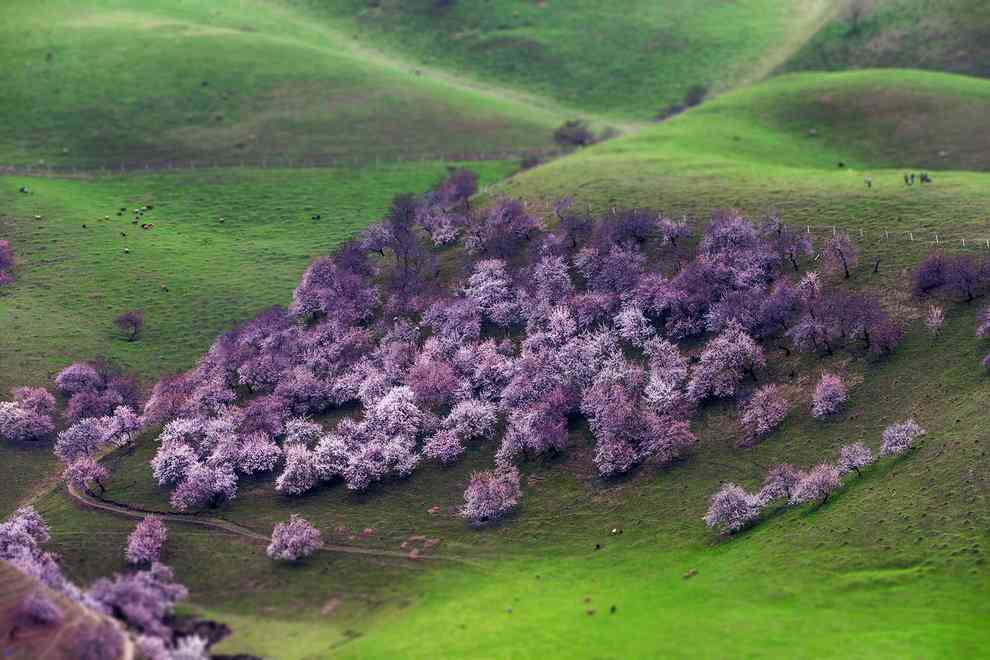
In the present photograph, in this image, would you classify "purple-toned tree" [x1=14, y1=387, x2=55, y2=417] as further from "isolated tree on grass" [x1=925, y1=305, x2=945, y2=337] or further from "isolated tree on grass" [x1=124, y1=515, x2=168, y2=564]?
"isolated tree on grass" [x1=925, y1=305, x2=945, y2=337]

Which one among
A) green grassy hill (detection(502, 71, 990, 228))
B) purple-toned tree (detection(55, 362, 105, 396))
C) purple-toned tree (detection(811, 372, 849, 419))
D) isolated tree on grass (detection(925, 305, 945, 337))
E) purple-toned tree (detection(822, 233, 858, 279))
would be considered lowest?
purple-toned tree (detection(55, 362, 105, 396))

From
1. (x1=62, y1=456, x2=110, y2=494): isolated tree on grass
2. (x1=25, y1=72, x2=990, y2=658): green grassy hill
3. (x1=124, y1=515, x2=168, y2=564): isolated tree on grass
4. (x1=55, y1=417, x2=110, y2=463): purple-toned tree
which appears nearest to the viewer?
(x1=25, y1=72, x2=990, y2=658): green grassy hill

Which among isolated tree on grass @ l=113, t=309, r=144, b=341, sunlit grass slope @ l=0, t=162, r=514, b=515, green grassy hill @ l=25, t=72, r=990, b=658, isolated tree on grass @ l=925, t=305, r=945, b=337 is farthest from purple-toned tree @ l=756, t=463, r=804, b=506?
isolated tree on grass @ l=113, t=309, r=144, b=341

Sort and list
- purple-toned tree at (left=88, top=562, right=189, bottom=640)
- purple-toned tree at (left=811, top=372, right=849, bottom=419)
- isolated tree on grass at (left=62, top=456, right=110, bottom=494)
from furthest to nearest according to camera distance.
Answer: isolated tree on grass at (left=62, top=456, right=110, bottom=494), purple-toned tree at (left=811, top=372, right=849, bottom=419), purple-toned tree at (left=88, top=562, right=189, bottom=640)

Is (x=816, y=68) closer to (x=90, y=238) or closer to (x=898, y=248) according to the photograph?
(x=898, y=248)

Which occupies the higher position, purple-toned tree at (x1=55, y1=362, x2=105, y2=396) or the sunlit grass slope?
the sunlit grass slope

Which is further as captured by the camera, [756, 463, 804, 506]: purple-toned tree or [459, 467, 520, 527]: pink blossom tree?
[459, 467, 520, 527]: pink blossom tree

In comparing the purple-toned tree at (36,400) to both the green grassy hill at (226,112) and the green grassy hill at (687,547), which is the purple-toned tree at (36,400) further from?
the green grassy hill at (226,112)

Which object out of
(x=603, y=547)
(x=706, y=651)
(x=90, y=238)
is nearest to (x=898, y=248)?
(x=603, y=547)

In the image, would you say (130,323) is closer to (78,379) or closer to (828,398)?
(78,379)
